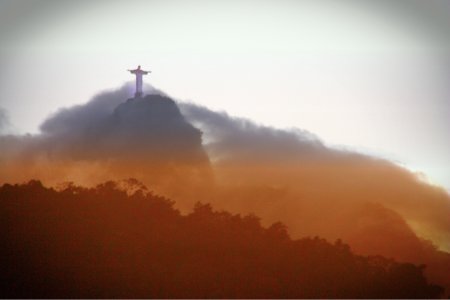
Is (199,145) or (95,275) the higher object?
(199,145)

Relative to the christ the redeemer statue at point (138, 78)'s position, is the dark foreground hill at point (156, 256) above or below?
below

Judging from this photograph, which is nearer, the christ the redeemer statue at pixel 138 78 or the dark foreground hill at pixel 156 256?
the dark foreground hill at pixel 156 256

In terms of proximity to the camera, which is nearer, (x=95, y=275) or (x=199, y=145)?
Answer: (x=95, y=275)

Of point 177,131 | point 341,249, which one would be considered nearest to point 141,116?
point 177,131

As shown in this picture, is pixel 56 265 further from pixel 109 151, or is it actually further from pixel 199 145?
pixel 199 145

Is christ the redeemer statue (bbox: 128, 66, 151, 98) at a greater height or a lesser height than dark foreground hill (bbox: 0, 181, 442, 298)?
greater

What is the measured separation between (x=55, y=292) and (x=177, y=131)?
174 cm

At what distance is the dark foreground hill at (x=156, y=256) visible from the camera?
495 centimetres

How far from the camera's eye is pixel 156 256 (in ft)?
16.5

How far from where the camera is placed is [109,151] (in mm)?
5152

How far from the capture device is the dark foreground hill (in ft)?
16.2

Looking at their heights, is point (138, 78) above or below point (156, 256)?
above

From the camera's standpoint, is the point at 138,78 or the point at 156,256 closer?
the point at 156,256

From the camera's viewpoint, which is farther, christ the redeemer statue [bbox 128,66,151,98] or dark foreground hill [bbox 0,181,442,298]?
christ the redeemer statue [bbox 128,66,151,98]
